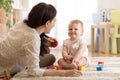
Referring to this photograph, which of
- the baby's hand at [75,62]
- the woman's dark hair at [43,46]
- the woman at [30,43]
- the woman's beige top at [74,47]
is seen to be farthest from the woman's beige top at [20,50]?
the woman's beige top at [74,47]

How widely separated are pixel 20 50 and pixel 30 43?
4.5 inches

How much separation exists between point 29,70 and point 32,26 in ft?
0.83

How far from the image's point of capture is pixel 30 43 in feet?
4.70

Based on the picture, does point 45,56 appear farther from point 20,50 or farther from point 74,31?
point 20,50

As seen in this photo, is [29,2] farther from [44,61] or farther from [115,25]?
[44,61]

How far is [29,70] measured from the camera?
4.78 feet

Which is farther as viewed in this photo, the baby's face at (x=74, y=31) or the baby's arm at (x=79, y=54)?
the baby's face at (x=74, y=31)

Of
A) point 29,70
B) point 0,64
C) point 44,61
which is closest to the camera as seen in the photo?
point 29,70

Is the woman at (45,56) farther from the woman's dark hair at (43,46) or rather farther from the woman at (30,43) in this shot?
the woman at (30,43)

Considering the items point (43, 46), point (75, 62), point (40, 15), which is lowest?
point (75, 62)

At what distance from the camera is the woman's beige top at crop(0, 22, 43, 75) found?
1425 millimetres

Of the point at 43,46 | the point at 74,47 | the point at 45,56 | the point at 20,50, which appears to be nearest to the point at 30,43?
the point at 20,50

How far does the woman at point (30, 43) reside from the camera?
56.2 inches

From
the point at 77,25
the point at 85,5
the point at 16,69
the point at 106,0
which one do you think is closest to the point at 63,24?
the point at 85,5
